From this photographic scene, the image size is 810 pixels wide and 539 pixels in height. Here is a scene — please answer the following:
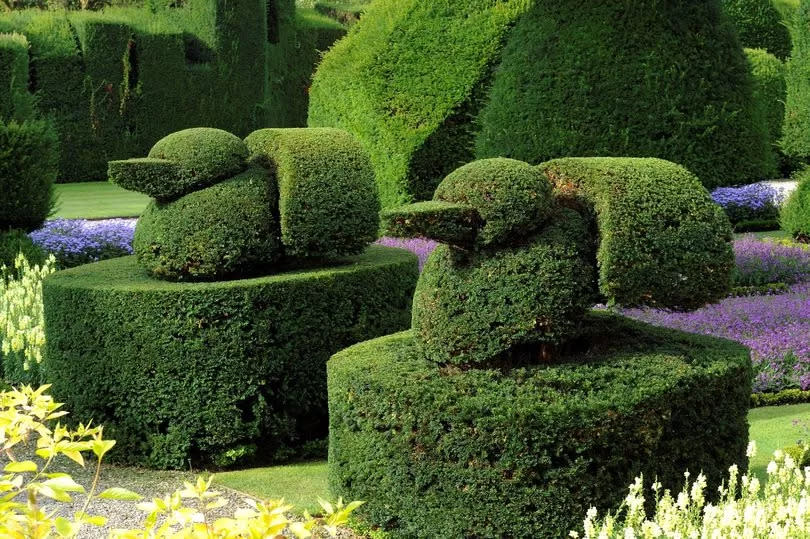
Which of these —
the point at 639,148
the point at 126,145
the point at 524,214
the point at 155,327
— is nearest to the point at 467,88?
the point at 639,148

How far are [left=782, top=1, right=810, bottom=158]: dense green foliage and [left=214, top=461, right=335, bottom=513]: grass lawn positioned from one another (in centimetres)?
1048

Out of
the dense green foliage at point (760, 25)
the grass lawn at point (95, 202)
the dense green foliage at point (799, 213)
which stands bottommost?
the grass lawn at point (95, 202)

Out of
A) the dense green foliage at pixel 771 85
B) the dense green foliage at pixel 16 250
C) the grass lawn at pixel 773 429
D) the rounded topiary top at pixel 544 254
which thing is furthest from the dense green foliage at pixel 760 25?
the rounded topiary top at pixel 544 254

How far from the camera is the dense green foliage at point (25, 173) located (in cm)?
1398

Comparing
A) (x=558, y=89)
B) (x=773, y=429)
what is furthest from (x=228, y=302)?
(x=558, y=89)

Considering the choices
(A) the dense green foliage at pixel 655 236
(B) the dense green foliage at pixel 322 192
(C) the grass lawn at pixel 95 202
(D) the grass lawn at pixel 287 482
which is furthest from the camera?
(C) the grass lawn at pixel 95 202

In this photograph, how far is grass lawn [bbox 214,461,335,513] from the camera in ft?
21.7

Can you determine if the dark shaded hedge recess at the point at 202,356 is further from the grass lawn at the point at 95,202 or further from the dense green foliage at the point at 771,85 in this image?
the dense green foliage at the point at 771,85

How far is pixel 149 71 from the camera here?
89.2 feet

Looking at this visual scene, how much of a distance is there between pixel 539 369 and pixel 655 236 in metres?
0.94

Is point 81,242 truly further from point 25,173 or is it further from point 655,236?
point 655,236

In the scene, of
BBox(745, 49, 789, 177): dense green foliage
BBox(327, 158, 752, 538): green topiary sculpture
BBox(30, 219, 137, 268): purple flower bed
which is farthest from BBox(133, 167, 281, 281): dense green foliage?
BBox(745, 49, 789, 177): dense green foliage

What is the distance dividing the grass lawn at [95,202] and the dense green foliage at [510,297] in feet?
50.5

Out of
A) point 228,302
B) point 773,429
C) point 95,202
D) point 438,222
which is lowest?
point 95,202
